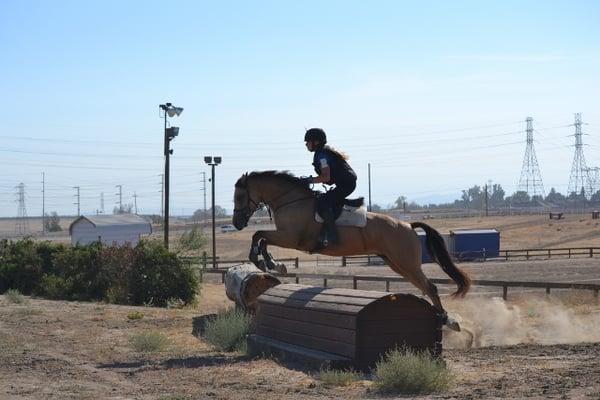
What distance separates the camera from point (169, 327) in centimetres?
1538

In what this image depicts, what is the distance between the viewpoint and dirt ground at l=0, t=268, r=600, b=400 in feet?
26.6

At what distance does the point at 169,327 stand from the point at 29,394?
7.09 meters

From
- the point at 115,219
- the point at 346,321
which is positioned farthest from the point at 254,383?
the point at 115,219

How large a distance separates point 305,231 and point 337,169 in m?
0.91

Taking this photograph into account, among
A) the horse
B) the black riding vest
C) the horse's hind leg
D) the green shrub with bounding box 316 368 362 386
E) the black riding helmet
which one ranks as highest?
the black riding helmet

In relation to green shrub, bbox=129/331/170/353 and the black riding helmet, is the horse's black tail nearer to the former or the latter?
the black riding helmet

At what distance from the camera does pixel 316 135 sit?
11453mm

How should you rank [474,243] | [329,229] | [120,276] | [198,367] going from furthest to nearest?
[474,243] < [120,276] < [329,229] < [198,367]

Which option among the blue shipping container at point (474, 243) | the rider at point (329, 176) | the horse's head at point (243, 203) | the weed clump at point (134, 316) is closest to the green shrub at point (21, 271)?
the weed clump at point (134, 316)

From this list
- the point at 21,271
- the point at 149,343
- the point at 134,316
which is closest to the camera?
the point at 149,343

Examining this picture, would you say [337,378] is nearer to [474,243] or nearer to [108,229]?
[108,229]

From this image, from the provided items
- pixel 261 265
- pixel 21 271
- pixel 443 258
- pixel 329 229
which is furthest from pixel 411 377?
pixel 21 271

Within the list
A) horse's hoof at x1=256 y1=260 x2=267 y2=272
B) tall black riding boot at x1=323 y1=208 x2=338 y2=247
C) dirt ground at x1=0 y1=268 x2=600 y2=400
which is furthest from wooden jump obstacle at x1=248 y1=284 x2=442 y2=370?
horse's hoof at x1=256 y1=260 x2=267 y2=272

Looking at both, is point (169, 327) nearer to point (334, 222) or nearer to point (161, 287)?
point (334, 222)
